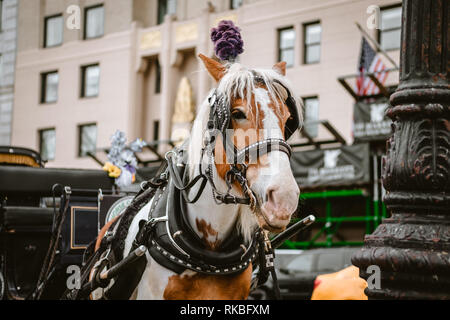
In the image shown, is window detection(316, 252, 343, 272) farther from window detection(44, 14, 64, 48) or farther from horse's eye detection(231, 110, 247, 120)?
window detection(44, 14, 64, 48)

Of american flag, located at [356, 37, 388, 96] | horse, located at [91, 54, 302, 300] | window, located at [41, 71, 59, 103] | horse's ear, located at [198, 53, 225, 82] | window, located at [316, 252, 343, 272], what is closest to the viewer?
horse, located at [91, 54, 302, 300]

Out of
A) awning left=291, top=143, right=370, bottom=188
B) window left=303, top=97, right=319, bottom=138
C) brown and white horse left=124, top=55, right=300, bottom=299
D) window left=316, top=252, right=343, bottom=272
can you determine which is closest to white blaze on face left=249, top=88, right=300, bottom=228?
brown and white horse left=124, top=55, right=300, bottom=299

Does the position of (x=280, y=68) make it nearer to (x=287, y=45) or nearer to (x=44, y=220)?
(x=44, y=220)

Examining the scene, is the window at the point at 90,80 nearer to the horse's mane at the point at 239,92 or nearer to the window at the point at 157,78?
the window at the point at 157,78

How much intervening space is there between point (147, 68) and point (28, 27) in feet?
19.8

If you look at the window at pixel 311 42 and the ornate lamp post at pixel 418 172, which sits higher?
the window at pixel 311 42

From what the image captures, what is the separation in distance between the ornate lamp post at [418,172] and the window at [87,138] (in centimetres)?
2504

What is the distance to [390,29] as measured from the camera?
68.8 feet

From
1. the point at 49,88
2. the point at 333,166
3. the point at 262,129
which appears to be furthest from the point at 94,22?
the point at 262,129

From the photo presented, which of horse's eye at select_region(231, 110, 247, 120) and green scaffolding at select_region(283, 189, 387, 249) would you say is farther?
green scaffolding at select_region(283, 189, 387, 249)

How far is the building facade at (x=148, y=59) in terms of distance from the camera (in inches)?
874

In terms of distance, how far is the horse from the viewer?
3314mm

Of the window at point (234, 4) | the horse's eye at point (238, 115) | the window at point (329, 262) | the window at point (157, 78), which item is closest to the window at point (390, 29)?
the window at point (234, 4)

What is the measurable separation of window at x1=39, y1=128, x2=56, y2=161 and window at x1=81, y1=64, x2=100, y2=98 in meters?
2.36
